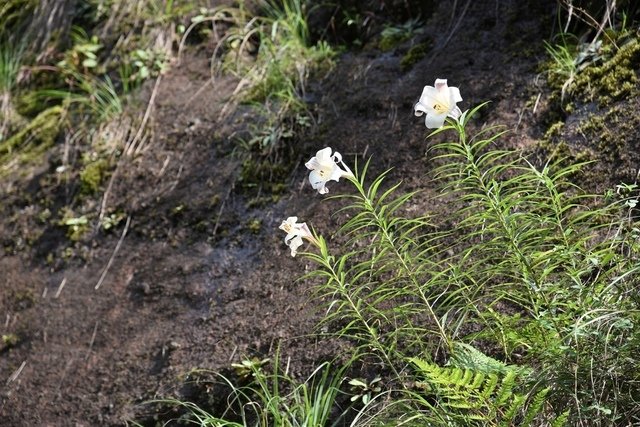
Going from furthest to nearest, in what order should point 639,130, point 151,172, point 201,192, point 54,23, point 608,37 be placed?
point 54,23, point 151,172, point 201,192, point 608,37, point 639,130

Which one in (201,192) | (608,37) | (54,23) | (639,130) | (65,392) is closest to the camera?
(639,130)

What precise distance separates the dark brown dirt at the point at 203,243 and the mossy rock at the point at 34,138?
0.45 m

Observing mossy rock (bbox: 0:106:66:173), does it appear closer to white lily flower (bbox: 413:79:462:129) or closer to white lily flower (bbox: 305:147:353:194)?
white lily flower (bbox: 305:147:353:194)

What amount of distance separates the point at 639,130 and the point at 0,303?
133 inches

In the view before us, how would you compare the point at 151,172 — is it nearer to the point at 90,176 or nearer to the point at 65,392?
the point at 90,176

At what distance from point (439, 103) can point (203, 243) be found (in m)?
2.17

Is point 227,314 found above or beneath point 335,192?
beneath

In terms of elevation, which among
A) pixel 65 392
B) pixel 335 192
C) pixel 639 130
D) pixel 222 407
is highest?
pixel 639 130

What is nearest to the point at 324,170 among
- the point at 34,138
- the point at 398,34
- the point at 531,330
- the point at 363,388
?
the point at 531,330

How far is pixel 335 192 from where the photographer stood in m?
3.84

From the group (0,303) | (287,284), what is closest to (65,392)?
(0,303)

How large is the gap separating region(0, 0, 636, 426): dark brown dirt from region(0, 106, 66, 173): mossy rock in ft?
1.47

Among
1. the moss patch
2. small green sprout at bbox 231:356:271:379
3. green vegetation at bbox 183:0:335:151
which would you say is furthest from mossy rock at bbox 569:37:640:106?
the moss patch

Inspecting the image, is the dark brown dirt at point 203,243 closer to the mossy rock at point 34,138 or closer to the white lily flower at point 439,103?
the mossy rock at point 34,138
